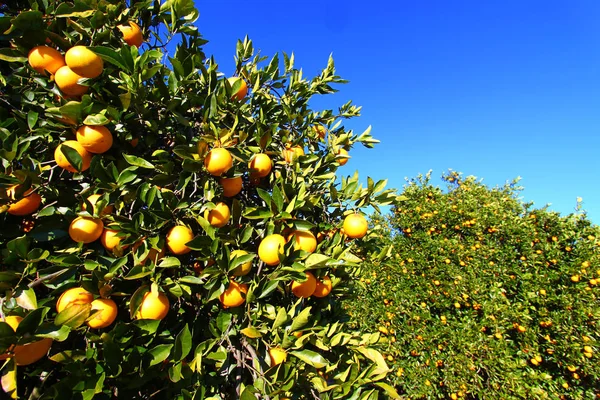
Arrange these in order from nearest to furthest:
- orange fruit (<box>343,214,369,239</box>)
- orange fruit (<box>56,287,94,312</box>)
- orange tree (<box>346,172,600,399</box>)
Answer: orange fruit (<box>56,287,94,312</box>), orange fruit (<box>343,214,369,239</box>), orange tree (<box>346,172,600,399</box>)

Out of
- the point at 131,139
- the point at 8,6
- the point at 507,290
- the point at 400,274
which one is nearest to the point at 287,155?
the point at 131,139

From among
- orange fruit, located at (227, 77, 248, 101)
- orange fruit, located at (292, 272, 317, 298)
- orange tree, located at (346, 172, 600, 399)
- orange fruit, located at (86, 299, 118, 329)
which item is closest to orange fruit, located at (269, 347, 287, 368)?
orange fruit, located at (292, 272, 317, 298)

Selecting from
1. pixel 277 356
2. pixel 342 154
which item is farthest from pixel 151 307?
pixel 342 154

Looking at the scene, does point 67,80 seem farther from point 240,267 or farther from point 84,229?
point 240,267

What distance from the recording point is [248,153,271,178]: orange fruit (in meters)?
1.28

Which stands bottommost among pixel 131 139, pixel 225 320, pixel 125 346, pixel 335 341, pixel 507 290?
pixel 125 346

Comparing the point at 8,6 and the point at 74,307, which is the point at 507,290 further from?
the point at 8,6

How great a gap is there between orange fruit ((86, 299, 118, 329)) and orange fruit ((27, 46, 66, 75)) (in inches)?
33.2

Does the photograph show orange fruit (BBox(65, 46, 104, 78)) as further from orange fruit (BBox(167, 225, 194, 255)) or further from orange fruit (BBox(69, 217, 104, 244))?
orange fruit (BBox(167, 225, 194, 255))

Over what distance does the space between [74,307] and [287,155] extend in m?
0.97

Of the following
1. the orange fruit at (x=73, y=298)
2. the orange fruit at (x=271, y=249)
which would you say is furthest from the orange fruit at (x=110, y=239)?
the orange fruit at (x=271, y=249)

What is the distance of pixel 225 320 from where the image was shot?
1092mm

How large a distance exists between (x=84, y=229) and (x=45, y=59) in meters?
0.63

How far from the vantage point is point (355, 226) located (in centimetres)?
136
